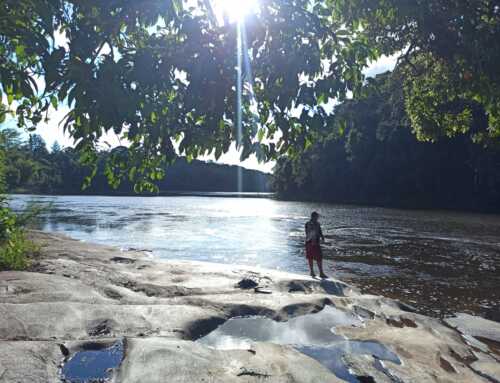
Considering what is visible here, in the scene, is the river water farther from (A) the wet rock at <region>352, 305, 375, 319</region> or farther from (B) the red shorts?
(A) the wet rock at <region>352, 305, 375, 319</region>

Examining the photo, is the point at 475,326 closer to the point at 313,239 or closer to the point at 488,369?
the point at 488,369

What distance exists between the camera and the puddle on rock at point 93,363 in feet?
15.0

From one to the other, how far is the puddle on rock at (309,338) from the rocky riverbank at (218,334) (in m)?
0.02

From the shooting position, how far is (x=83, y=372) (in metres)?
4.68

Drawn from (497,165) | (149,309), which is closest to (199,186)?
(497,165)

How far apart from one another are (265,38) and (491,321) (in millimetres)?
8877

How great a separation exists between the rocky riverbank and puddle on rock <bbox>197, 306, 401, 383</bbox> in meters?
0.02

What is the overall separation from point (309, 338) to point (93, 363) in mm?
3168

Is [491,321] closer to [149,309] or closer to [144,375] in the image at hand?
[149,309]

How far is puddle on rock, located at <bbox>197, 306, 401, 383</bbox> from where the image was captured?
5.70 meters

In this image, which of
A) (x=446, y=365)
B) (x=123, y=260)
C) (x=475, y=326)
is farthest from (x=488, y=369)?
(x=123, y=260)

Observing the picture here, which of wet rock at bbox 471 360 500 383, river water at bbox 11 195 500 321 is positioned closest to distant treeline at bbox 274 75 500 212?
river water at bbox 11 195 500 321

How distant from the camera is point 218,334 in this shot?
6512mm

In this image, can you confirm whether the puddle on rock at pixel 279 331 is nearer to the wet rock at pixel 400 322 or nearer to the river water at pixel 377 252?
the wet rock at pixel 400 322
